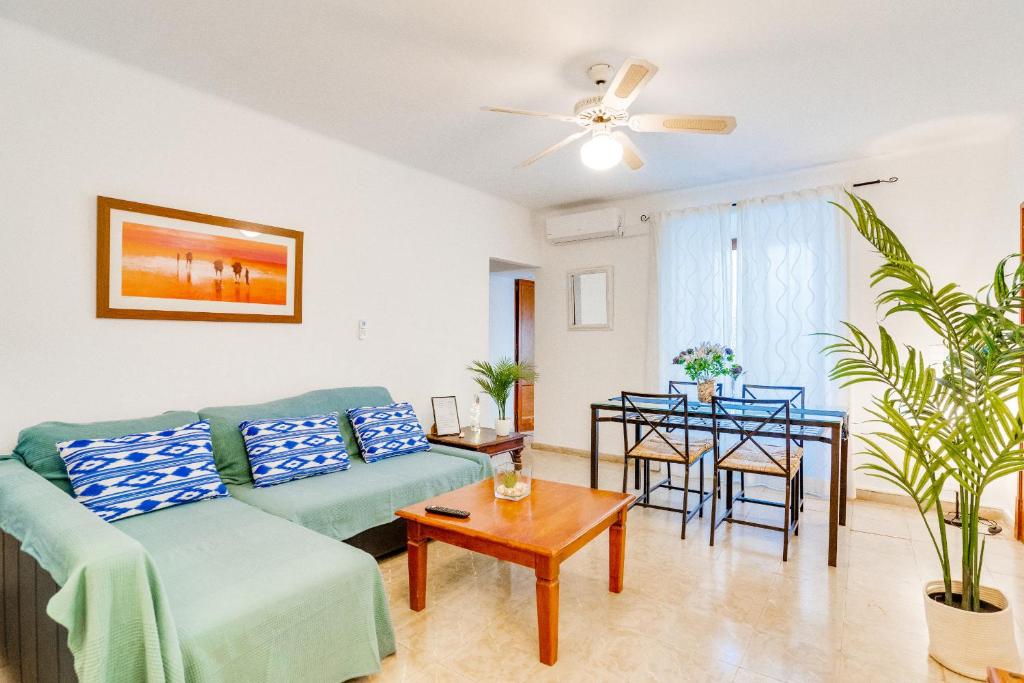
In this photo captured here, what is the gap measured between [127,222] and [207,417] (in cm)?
104

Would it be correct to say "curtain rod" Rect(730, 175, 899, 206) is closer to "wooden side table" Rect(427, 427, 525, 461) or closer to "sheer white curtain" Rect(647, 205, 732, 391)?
"sheer white curtain" Rect(647, 205, 732, 391)

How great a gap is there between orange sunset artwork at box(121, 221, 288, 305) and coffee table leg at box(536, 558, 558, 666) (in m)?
2.31

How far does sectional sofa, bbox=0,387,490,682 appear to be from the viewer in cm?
127

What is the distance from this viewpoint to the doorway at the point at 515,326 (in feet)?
21.7

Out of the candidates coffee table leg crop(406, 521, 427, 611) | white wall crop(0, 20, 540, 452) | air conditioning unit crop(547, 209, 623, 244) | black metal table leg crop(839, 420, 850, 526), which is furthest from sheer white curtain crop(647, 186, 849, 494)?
coffee table leg crop(406, 521, 427, 611)

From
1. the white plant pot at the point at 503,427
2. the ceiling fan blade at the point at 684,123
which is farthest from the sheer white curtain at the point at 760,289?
the ceiling fan blade at the point at 684,123

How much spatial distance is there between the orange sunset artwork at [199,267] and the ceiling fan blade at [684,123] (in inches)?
88.2

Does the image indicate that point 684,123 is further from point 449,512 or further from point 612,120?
point 449,512

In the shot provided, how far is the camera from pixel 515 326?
264 inches

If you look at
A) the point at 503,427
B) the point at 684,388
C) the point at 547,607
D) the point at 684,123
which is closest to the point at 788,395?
the point at 684,388

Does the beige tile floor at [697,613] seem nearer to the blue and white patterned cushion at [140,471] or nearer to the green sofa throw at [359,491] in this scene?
the green sofa throw at [359,491]

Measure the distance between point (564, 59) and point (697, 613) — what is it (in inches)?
102

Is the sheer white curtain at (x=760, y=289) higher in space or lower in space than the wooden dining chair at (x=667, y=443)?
higher

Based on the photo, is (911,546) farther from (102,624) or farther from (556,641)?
(102,624)
